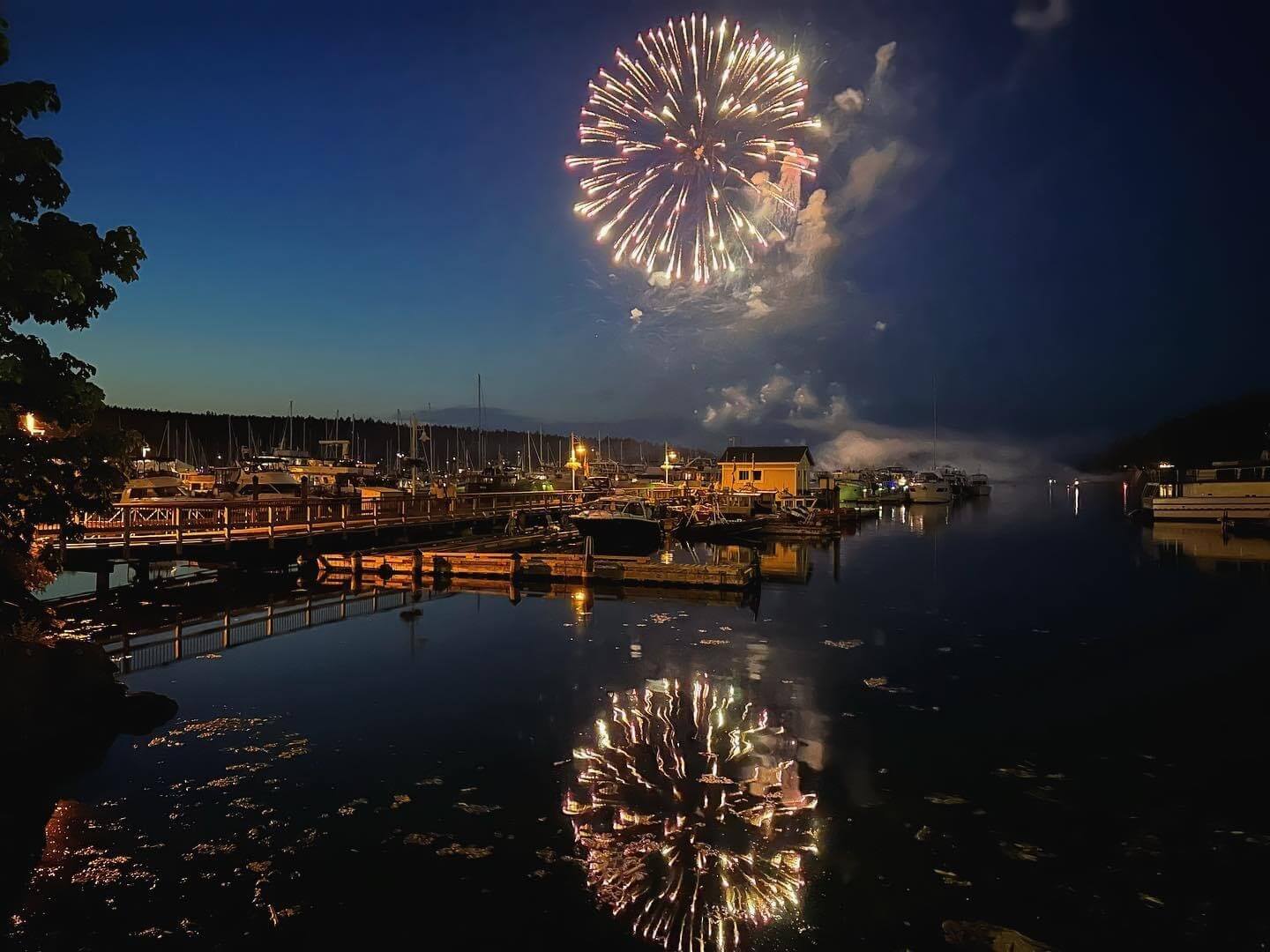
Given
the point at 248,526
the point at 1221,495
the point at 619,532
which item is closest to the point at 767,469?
the point at 619,532

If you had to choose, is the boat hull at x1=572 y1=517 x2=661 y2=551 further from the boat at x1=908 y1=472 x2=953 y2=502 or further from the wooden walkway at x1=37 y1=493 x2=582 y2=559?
the boat at x1=908 y1=472 x2=953 y2=502

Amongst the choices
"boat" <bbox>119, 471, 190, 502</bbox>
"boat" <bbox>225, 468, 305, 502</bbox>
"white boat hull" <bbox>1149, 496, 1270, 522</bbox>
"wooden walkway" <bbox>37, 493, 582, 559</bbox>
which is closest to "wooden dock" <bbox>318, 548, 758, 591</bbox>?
"wooden walkway" <bbox>37, 493, 582, 559</bbox>

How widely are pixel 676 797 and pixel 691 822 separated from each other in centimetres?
85

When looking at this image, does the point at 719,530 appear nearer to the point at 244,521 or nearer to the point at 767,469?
the point at 767,469

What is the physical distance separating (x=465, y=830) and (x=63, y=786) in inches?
272

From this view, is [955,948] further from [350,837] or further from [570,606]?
[570,606]

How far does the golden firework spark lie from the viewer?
8234 millimetres

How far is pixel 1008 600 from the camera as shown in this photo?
30734 mm

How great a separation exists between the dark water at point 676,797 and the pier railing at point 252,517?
12.6 metres

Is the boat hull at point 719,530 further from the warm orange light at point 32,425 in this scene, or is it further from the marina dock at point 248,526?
the warm orange light at point 32,425

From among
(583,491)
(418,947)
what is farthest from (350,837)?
(583,491)

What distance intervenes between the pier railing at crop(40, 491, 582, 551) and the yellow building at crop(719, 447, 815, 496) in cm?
3481

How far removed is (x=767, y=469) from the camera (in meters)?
85.4

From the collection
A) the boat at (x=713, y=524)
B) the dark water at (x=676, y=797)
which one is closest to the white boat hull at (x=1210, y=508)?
the boat at (x=713, y=524)
